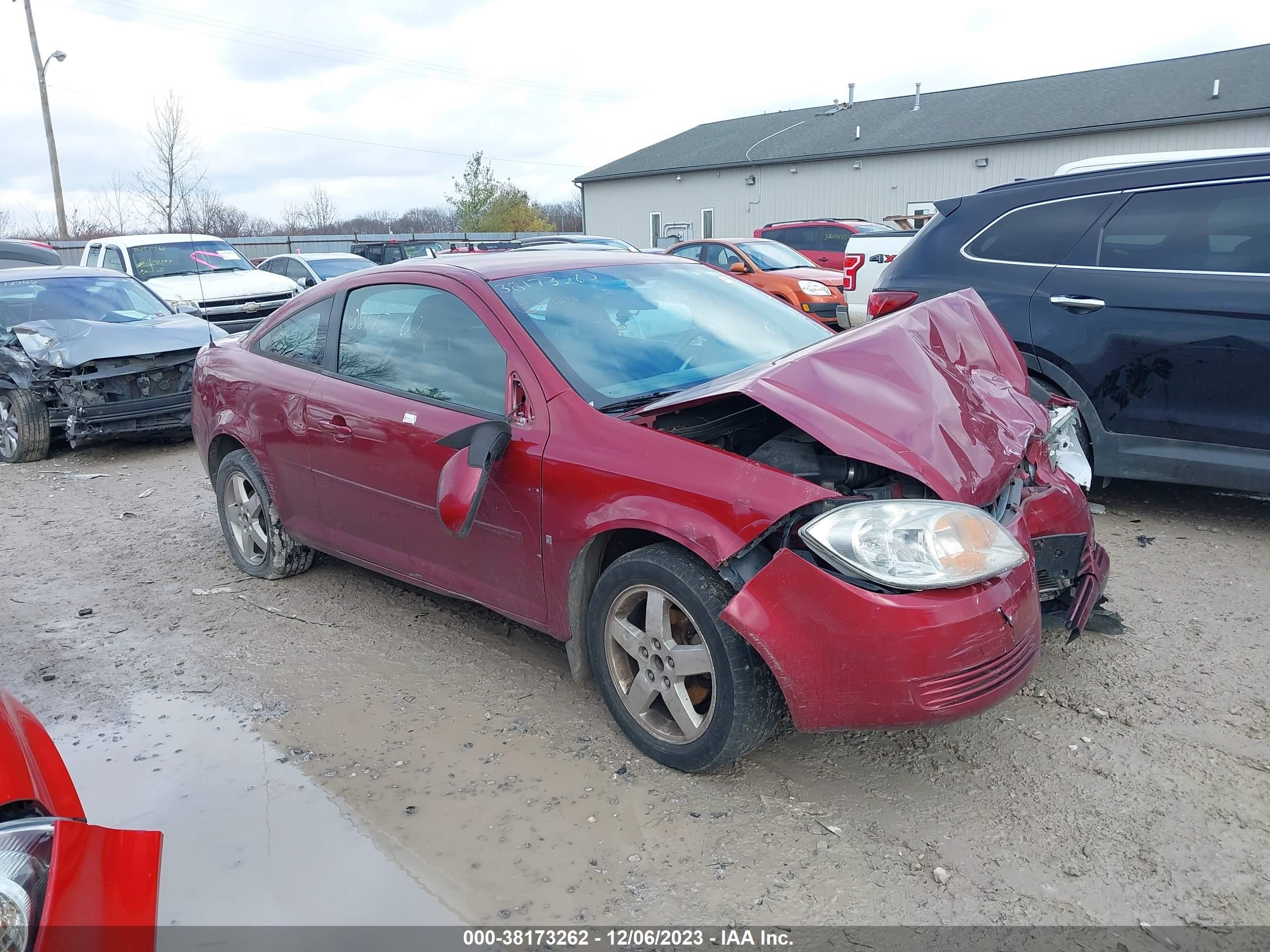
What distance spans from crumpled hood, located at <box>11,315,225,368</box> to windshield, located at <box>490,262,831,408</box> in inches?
224

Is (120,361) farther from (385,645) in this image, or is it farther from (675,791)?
A: (675,791)

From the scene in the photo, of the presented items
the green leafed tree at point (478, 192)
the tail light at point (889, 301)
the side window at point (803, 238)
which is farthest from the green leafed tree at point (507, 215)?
the tail light at point (889, 301)

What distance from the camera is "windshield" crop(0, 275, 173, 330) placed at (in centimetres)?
868

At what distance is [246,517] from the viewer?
16.6 feet

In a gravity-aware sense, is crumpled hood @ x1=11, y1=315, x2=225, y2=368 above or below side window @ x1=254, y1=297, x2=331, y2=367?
below

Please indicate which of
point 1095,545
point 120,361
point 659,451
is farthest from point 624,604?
point 120,361

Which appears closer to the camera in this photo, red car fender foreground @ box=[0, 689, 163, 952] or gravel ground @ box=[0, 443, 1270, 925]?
red car fender foreground @ box=[0, 689, 163, 952]

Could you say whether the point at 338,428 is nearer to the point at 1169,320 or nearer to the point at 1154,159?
the point at 1169,320

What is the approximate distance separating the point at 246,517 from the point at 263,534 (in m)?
0.15

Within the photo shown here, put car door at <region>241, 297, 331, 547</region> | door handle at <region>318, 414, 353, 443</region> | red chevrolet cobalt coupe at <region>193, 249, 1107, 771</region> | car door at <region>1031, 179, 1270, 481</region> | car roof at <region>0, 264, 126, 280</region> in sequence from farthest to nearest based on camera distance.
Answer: car roof at <region>0, 264, 126, 280</region> → car door at <region>1031, 179, 1270, 481</region> → car door at <region>241, 297, 331, 547</region> → door handle at <region>318, 414, 353, 443</region> → red chevrolet cobalt coupe at <region>193, 249, 1107, 771</region>

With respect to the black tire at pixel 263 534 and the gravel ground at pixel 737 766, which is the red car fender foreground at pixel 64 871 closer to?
the gravel ground at pixel 737 766

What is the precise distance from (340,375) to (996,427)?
9.03ft

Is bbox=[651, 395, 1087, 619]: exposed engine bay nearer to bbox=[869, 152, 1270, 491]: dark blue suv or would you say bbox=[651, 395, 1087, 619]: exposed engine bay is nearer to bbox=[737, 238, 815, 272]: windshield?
bbox=[869, 152, 1270, 491]: dark blue suv

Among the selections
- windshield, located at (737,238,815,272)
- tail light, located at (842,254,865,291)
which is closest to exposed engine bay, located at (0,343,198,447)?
tail light, located at (842,254,865,291)
